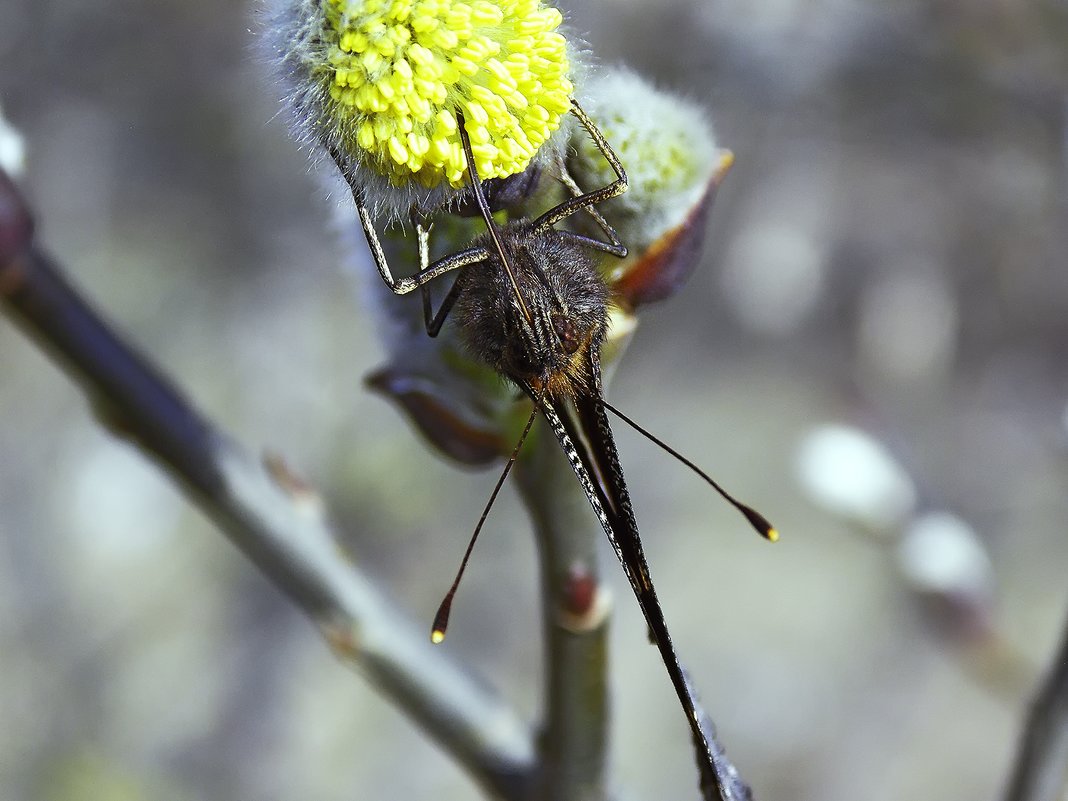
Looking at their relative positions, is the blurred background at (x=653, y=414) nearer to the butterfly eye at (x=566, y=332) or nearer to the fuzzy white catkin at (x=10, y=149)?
the fuzzy white catkin at (x=10, y=149)

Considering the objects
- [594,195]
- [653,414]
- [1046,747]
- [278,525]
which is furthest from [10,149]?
[653,414]

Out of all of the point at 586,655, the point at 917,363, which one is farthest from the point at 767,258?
the point at 586,655

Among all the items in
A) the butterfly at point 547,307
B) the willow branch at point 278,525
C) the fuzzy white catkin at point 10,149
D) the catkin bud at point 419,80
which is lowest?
the willow branch at point 278,525

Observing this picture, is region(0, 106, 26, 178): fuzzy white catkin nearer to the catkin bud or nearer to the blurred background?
the catkin bud

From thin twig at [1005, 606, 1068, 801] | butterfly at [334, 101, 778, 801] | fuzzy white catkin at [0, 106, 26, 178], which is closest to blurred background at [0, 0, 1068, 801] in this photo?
thin twig at [1005, 606, 1068, 801]

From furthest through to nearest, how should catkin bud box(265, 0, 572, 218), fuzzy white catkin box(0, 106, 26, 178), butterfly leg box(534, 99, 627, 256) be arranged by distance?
fuzzy white catkin box(0, 106, 26, 178) < butterfly leg box(534, 99, 627, 256) < catkin bud box(265, 0, 572, 218)

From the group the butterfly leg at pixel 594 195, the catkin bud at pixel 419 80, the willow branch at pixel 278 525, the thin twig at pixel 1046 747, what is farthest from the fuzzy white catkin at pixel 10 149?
the thin twig at pixel 1046 747
